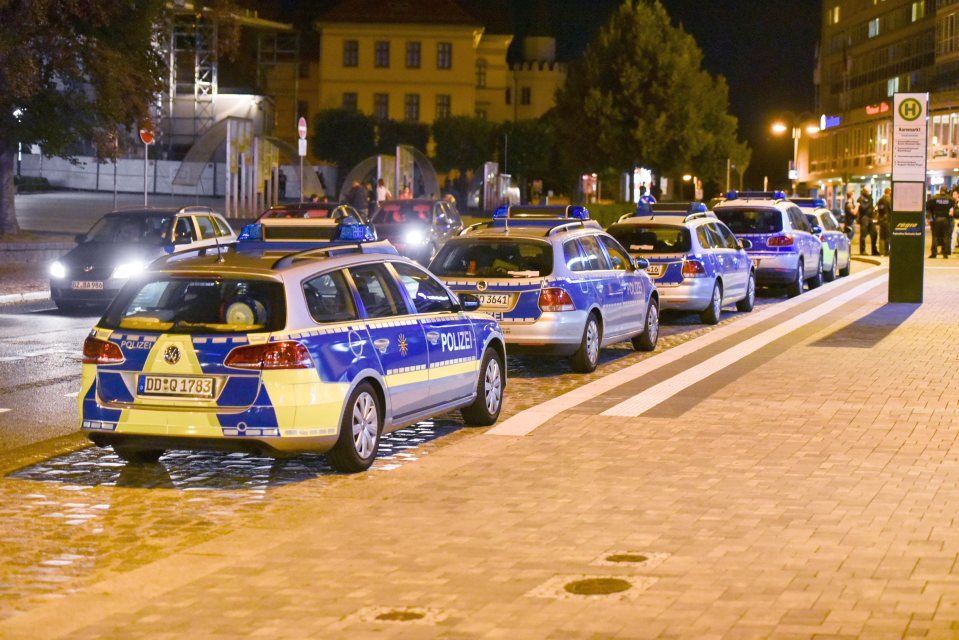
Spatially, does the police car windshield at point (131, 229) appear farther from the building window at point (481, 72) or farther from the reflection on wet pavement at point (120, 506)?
the building window at point (481, 72)

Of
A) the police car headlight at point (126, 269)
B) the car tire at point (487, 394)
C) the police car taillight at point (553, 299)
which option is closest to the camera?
the car tire at point (487, 394)

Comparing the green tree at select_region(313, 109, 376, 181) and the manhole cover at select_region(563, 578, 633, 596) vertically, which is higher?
the green tree at select_region(313, 109, 376, 181)

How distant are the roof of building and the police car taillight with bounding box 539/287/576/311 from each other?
307ft

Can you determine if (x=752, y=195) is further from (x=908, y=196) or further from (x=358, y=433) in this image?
(x=358, y=433)

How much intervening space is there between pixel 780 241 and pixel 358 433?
19.0 meters

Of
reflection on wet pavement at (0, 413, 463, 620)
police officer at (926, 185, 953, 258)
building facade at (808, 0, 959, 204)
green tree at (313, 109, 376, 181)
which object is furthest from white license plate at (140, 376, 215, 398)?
green tree at (313, 109, 376, 181)

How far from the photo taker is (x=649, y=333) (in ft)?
60.8

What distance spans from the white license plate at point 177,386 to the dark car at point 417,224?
24.3m

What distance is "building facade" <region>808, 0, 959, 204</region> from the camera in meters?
87.8

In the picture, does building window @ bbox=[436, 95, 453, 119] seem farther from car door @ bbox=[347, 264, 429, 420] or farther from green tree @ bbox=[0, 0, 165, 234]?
car door @ bbox=[347, 264, 429, 420]

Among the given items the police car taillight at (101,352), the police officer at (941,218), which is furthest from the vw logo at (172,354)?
the police officer at (941,218)

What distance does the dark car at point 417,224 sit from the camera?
3475cm

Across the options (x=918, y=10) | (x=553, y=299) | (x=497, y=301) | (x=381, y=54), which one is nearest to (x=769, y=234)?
(x=553, y=299)

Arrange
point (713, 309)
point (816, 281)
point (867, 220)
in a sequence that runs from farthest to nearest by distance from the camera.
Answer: point (867, 220)
point (816, 281)
point (713, 309)
